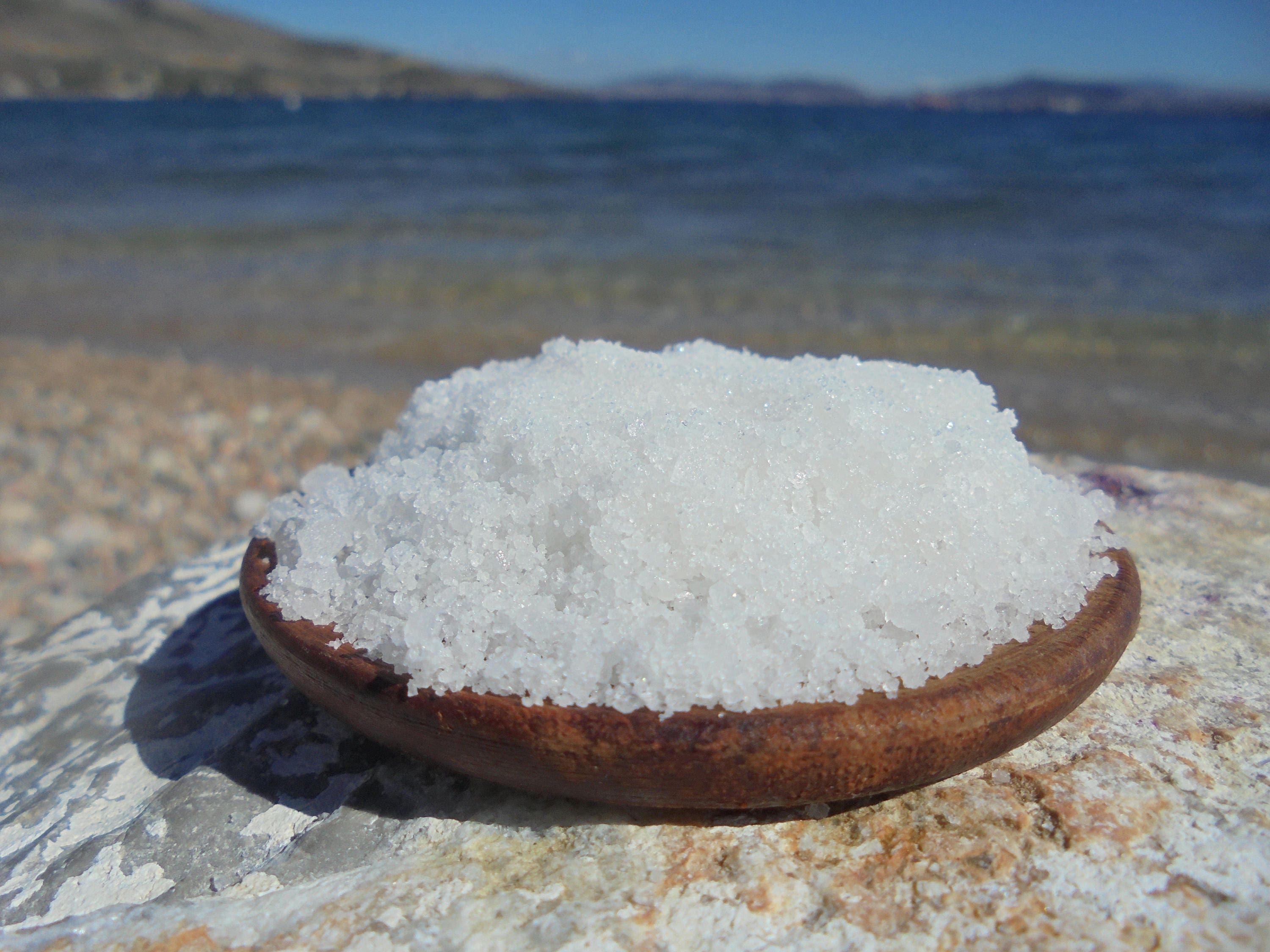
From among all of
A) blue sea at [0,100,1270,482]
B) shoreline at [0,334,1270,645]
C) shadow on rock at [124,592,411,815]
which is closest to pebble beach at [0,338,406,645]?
shoreline at [0,334,1270,645]

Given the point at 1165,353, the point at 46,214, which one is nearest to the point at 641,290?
the point at 1165,353

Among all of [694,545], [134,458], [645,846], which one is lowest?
[134,458]

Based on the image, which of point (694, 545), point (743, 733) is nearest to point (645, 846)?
point (743, 733)

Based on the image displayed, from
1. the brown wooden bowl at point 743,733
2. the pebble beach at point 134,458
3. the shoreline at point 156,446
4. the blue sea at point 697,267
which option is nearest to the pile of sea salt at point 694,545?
the brown wooden bowl at point 743,733

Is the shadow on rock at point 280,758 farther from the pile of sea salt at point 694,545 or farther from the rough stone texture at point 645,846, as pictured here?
the pile of sea salt at point 694,545

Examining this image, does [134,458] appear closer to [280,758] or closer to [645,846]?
[280,758]

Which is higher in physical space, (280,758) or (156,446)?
(280,758)

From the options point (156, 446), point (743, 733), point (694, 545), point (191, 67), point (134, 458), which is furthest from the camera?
point (191, 67)
